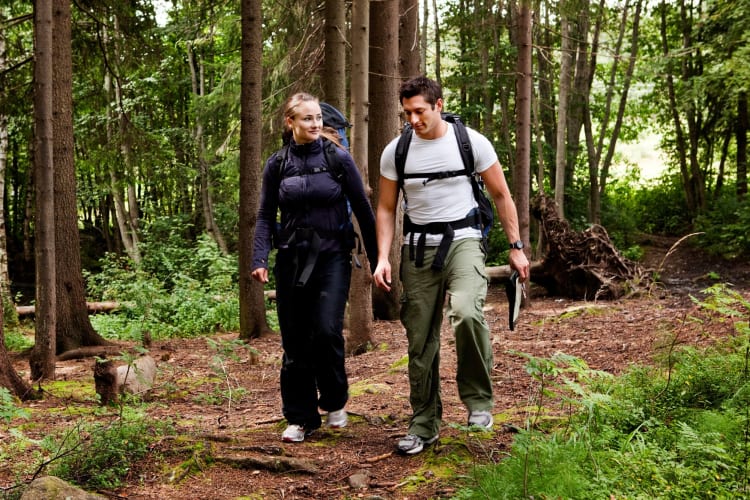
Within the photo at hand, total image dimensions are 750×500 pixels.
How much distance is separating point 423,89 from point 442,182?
0.57 m

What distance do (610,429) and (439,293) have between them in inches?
50.0

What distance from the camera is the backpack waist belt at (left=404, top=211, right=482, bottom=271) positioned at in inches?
169

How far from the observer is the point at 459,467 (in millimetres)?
4078

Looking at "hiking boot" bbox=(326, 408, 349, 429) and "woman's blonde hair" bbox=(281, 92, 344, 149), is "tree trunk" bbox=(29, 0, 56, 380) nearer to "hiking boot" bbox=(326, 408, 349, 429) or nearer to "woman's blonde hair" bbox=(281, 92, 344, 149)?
"woman's blonde hair" bbox=(281, 92, 344, 149)

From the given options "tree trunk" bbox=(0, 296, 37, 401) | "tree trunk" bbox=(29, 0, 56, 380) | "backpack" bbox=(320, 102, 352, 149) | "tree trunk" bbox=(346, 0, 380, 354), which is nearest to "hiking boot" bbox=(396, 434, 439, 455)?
"backpack" bbox=(320, 102, 352, 149)

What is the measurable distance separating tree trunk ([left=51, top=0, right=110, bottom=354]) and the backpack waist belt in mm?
6987

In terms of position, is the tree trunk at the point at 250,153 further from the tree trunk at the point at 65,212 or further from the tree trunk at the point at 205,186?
the tree trunk at the point at 205,186

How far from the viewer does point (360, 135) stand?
820 centimetres

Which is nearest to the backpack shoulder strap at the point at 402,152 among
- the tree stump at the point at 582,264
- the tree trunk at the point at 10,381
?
the tree trunk at the point at 10,381

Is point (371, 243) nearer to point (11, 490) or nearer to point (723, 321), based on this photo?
point (11, 490)

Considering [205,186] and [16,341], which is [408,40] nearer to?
[16,341]

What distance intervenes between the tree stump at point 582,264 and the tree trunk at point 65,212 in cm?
829

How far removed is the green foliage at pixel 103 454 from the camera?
3.98 metres

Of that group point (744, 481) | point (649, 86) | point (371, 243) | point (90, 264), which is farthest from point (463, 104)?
point (744, 481)
